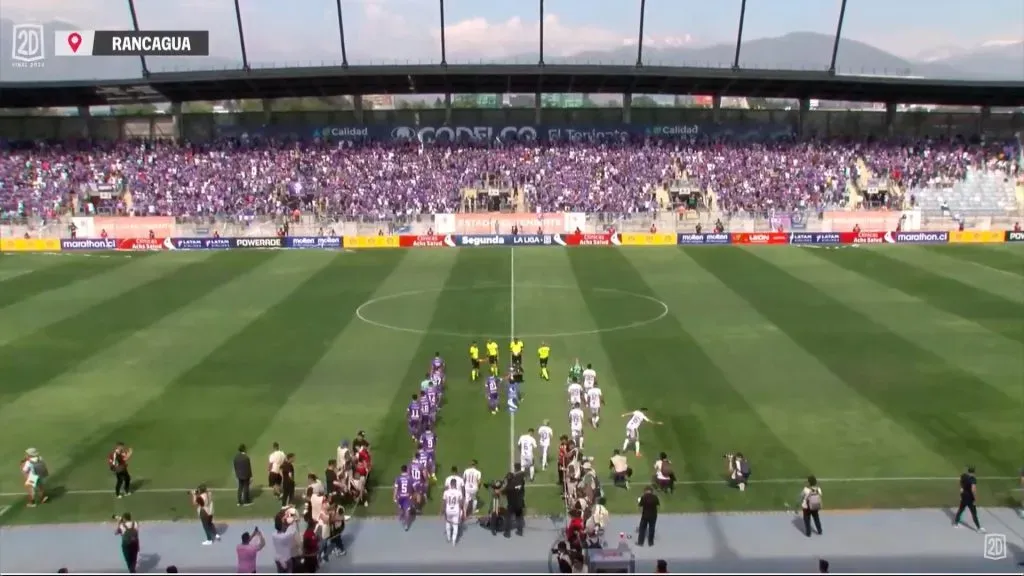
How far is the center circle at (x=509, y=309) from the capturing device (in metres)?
28.8

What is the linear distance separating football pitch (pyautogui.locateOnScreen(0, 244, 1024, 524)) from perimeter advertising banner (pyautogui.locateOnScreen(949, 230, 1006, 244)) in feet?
28.8

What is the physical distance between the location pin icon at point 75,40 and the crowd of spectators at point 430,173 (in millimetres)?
7420

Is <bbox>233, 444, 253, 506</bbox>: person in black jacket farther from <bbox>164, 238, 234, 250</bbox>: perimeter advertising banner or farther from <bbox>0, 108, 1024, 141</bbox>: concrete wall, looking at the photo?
<bbox>0, 108, 1024, 141</bbox>: concrete wall

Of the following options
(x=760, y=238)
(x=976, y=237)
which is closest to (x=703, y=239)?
(x=760, y=238)

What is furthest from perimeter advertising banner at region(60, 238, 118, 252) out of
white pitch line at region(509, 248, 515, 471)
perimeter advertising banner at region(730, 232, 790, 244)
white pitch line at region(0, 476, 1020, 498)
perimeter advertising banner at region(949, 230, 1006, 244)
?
perimeter advertising banner at region(949, 230, 1006, 244)

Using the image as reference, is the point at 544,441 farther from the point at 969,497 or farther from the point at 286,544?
the point at 969,497

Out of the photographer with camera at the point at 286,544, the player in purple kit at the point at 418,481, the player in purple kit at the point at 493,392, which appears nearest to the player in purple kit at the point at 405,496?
the player in purple kit at the point at 418,481

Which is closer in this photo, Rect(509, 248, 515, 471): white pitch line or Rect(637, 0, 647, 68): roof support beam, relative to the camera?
Rect(509, 248, 515, 471): white pitch line

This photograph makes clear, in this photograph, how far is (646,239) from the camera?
51.0 m

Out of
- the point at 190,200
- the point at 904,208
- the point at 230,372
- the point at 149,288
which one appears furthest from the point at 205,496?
the point at 904,208

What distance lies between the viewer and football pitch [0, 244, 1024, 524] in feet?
58.4

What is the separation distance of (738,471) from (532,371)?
350 inches

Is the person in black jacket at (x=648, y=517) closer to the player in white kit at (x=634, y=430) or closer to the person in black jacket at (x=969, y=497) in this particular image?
the player in white kit at (x=634, y=430)

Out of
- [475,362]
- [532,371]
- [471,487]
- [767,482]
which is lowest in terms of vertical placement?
[532,371]
